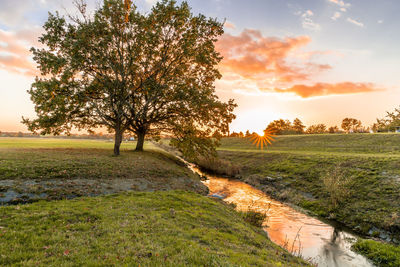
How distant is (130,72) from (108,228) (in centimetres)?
2346

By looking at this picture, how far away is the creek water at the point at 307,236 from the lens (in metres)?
11.1

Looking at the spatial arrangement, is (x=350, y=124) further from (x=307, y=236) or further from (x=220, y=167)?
(x=307, y=236)

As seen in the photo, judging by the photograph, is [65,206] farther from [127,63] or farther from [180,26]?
[180,26]

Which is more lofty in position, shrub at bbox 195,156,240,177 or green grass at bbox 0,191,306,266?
green grass at bbox 0,191,306,266

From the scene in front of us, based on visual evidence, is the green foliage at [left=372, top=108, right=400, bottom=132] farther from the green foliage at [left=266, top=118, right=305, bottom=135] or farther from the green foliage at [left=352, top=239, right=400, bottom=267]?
the green foliage at [left=352, top=239, right=400, bottom=267]

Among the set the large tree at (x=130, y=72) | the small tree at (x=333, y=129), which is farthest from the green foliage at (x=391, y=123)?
the large tree at (x=130, y=72)

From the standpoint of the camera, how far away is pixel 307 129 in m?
137

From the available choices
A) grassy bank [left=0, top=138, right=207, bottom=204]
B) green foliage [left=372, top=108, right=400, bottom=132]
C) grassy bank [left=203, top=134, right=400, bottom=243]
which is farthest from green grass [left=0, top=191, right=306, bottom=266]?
green foliage [left=372, top=108, right=400, bottom=132]

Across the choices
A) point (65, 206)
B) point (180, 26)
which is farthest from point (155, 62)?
point (65, 206)

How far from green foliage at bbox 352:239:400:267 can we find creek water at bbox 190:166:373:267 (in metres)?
0.46

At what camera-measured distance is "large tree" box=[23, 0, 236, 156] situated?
2278 centimetres

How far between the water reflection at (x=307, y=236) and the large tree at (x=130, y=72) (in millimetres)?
13644

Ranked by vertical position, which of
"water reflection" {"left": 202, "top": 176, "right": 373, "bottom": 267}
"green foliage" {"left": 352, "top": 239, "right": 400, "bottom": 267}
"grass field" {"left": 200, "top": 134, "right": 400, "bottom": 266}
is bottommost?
"water reflection" {"left": 202, "top": 176, "right": 373, "bottom": 267}

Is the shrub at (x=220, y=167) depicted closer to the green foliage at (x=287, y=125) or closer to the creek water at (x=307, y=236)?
the creek water at (x=307, y=236)
